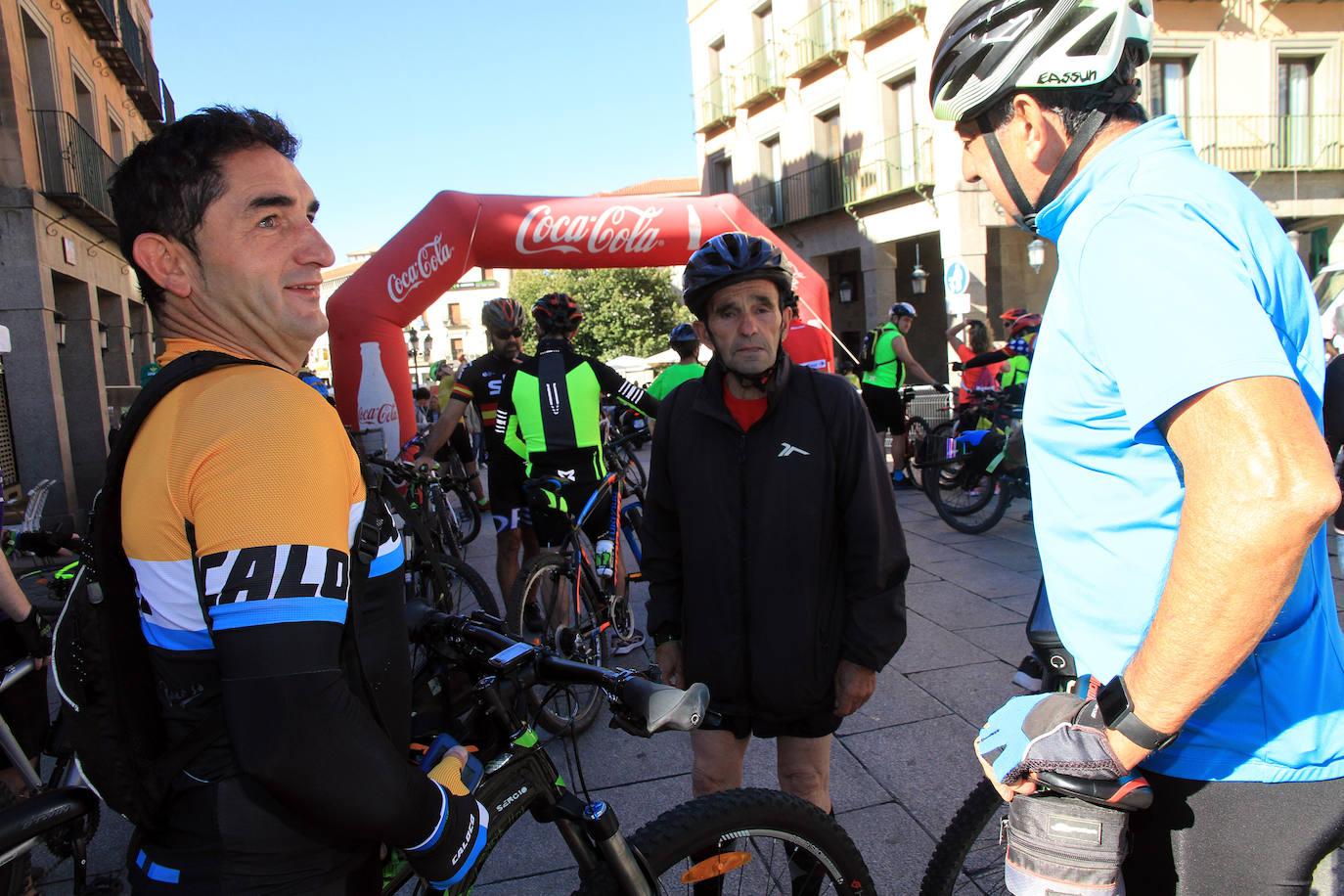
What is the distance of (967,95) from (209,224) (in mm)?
1200

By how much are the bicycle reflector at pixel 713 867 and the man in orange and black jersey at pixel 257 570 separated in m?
0.67

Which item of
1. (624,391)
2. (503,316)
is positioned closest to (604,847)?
(624,391)

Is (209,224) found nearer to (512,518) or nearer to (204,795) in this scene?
(204,795)

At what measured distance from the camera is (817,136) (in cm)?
2095

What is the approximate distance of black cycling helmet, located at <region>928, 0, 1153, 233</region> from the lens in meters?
1.28

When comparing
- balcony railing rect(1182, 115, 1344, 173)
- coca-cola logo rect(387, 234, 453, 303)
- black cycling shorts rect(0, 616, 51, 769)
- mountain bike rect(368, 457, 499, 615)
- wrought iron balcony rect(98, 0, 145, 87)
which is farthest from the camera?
balcony railing rect(1182, 115, 1344, 173)

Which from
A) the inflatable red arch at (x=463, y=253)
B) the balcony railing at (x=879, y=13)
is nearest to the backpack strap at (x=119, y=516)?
the inflatable red arch at (x=463, y=253)

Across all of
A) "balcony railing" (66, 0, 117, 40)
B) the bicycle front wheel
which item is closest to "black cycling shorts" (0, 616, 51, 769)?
the bicycle front wheel

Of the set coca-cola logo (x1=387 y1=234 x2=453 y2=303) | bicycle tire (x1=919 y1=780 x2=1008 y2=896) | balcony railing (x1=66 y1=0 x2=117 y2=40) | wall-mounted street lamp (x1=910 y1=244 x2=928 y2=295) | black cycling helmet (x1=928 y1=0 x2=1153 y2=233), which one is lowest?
bicycle tire (x1=919 y1=780 x2=1008 y2=896)

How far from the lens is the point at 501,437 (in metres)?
5.14

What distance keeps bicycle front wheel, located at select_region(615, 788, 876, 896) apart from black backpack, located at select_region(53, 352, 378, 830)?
900 millimetres

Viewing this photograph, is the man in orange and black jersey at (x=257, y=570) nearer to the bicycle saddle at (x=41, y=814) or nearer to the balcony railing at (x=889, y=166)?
the bicycle saddle at (x=41, y=814)

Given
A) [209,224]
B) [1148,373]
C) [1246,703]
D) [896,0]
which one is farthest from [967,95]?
[896,0]

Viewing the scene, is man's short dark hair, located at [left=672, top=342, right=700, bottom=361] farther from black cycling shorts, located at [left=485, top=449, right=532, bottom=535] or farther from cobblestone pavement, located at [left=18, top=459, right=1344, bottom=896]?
cobblestone pavement, located at [left=18, top=459, right=1344, bottom=896]
